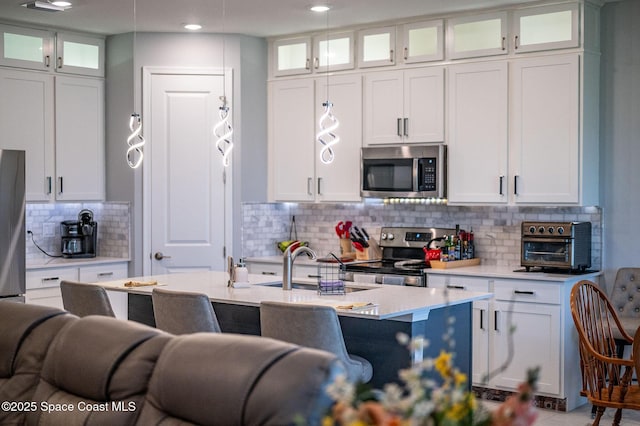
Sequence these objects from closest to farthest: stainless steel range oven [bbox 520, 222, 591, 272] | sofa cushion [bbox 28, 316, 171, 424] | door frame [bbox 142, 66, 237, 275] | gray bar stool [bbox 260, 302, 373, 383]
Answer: sofa cushion [bbox 28, 316, 171, 424], gray bar stool [bbox 260, 302, 373, 383], stainless steel range oven [bbox 520, 222, 591, 272], door frame [bbox 142, 66, 237, 275]

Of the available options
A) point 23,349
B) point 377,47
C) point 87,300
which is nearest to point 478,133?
point 377,47

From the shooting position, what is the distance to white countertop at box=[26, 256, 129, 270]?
641 centimetres

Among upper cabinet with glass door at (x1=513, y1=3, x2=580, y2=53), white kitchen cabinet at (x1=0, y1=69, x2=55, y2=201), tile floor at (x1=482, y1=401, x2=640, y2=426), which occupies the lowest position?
tile floor at (x1=482, y1=401, x2=640, y2=426)

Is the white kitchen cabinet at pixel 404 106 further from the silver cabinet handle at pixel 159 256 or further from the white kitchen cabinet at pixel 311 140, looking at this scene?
the silver cabinet handle at pixel 159 256

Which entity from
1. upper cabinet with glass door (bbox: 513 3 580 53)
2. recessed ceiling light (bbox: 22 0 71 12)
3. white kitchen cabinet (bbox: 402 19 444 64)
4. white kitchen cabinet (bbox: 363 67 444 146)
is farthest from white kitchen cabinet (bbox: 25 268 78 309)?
upper cabinet with glass door (bbox: 513 3 580 53)

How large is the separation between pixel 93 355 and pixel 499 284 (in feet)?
12.0

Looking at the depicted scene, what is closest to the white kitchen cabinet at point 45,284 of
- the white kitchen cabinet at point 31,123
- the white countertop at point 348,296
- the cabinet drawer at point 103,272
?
the cabinet drawer at point 103,272

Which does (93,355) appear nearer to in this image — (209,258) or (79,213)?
(209,258)

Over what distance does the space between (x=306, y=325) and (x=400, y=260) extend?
3.17m

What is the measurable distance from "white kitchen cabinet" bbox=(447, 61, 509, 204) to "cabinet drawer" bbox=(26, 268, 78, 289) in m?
3.00

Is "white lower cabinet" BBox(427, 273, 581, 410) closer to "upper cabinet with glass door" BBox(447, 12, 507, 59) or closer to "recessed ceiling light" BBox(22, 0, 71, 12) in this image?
"upper cabinet with glass door" BBox(447, 12, 507, 59)

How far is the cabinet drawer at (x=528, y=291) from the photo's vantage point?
18.1ft

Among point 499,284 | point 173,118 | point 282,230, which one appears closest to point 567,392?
point 499,284

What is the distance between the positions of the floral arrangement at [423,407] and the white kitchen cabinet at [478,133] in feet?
15.2
